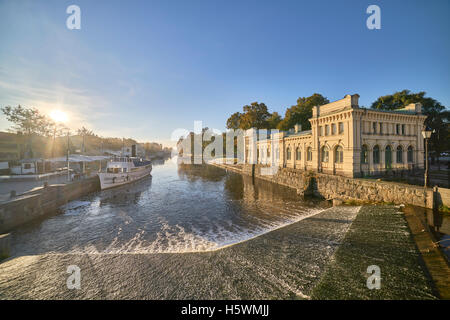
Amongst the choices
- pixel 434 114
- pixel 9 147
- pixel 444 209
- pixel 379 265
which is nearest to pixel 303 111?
pixel 434 114

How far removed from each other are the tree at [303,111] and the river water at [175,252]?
28.5m

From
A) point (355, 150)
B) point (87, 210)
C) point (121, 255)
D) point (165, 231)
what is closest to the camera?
point (121, 255)

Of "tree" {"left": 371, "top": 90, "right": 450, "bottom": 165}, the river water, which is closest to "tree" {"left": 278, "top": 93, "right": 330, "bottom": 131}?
"tree" {"left": 371, "top": 90, "right": 450, "bottom": 165}

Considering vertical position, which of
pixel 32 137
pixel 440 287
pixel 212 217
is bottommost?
pixel 212 217

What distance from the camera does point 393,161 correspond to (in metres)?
20.2

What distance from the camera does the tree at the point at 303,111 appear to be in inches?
1535

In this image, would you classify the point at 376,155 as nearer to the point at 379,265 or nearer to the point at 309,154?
the point at 309,154

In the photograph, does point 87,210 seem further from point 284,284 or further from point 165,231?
point 284,284

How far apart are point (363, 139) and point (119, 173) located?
114ft

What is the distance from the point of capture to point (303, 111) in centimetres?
4000

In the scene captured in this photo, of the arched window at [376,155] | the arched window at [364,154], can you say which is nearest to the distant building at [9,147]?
the arched window at [364,154]

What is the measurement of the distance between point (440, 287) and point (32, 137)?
59.2 metres

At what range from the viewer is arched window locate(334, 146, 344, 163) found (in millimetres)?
19938
